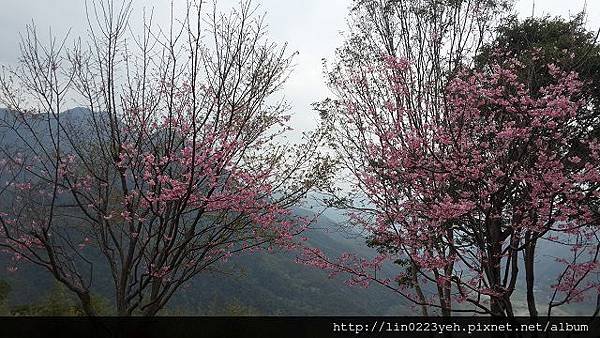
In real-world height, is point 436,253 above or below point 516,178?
below

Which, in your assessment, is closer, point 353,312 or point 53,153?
point 53,153

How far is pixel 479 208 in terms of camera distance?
6422mm

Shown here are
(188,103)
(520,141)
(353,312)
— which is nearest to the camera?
(520,141)

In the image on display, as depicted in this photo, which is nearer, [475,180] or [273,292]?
[475,180]

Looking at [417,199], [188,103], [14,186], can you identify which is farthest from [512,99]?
[14,186]

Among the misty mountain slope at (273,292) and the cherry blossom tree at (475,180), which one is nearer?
the cherry blossom tree at (475,180)

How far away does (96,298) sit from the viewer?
25.6 m

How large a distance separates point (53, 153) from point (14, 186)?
138 centimetres

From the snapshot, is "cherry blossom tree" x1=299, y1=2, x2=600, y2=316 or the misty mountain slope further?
the misty mountain slope

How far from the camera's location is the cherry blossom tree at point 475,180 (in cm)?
634

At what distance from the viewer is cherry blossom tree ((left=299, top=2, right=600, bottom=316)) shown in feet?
20.8

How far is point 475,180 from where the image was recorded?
20.7ft
